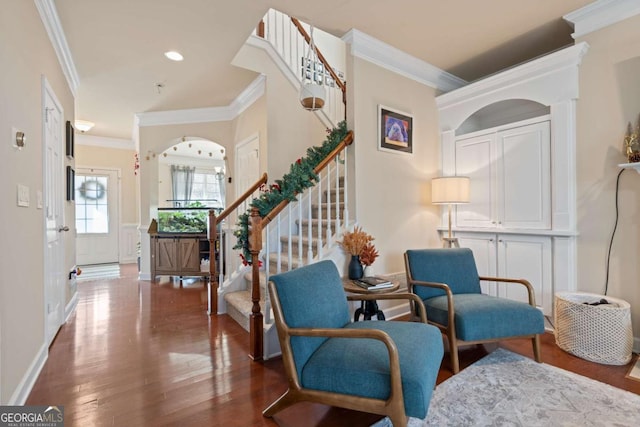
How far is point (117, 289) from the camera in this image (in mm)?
4613

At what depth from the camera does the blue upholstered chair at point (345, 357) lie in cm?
136

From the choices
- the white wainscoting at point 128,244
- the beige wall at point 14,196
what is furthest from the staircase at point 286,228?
the white wainscoting at point 128,244

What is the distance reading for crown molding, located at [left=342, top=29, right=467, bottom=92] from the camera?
10.1ft

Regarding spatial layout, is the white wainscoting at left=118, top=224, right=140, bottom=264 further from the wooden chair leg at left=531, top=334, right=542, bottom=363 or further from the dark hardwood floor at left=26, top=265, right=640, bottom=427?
the wooden chair leg at left=531, top=334, right=542, bottom=363

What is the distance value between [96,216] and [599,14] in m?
8.72

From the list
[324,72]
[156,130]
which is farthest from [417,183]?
[156,130]

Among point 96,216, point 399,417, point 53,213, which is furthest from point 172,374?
point 96,216

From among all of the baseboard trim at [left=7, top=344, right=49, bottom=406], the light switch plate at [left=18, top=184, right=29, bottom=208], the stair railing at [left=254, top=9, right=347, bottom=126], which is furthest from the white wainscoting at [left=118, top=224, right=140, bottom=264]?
the light switch plate at [left=18, top=184, right=29, bottom=208]

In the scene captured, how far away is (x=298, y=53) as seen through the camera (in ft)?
13.9

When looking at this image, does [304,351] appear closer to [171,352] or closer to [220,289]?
[171,352]

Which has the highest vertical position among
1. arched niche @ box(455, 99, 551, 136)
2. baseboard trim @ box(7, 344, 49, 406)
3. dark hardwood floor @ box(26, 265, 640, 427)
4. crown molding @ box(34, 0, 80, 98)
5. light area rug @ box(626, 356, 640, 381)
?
crown molding @ box(34, 0, 80, 98)

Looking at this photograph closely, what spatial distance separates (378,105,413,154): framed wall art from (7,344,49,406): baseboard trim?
327 centimetres

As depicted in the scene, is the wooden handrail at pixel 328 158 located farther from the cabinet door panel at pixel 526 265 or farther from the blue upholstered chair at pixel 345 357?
the cabinet door panel at pixel 526 265

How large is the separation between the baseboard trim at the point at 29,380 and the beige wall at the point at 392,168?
2.68 m
